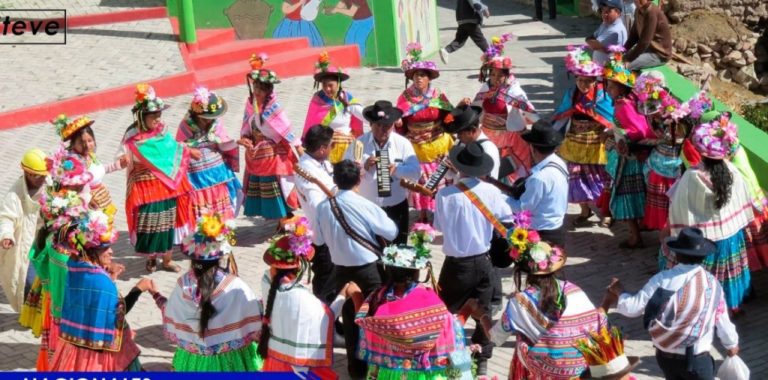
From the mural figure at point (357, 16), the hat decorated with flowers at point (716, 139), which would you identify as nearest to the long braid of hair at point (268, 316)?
the hat decorated with flowers at point (716, 139)

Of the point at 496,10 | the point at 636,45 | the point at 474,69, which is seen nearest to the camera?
the point at 636,45

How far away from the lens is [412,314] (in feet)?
24.8

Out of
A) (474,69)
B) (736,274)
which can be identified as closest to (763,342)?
(736,274)

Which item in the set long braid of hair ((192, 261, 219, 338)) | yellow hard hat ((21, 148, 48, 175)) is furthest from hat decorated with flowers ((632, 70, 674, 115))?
yellow hard hat ((21, 148, 48, 175))

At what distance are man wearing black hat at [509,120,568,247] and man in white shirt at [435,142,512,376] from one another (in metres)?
0.37

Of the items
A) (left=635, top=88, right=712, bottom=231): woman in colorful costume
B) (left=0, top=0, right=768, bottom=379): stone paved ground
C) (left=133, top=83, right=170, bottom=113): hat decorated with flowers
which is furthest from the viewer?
(left=133, top=83, right=170, bottom=113): hat decorated with flowers

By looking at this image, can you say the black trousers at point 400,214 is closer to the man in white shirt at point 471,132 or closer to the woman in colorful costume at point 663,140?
the man in white shirt at point 471,132

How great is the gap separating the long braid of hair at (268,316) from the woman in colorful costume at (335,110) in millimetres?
4310

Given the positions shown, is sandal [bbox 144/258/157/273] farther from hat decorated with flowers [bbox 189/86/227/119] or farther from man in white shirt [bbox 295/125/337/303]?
man in white shirt [bbox 295/125/337/303]

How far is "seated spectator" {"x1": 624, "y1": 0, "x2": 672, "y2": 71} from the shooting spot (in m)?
14.2

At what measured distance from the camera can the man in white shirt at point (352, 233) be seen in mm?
8750

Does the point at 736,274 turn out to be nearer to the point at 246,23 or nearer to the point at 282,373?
the point at 282,373

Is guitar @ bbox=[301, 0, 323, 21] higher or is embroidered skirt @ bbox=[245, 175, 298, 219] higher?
guitar @ bbox=[301, 0, 323, 21]

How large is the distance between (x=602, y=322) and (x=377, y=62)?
1253cm
